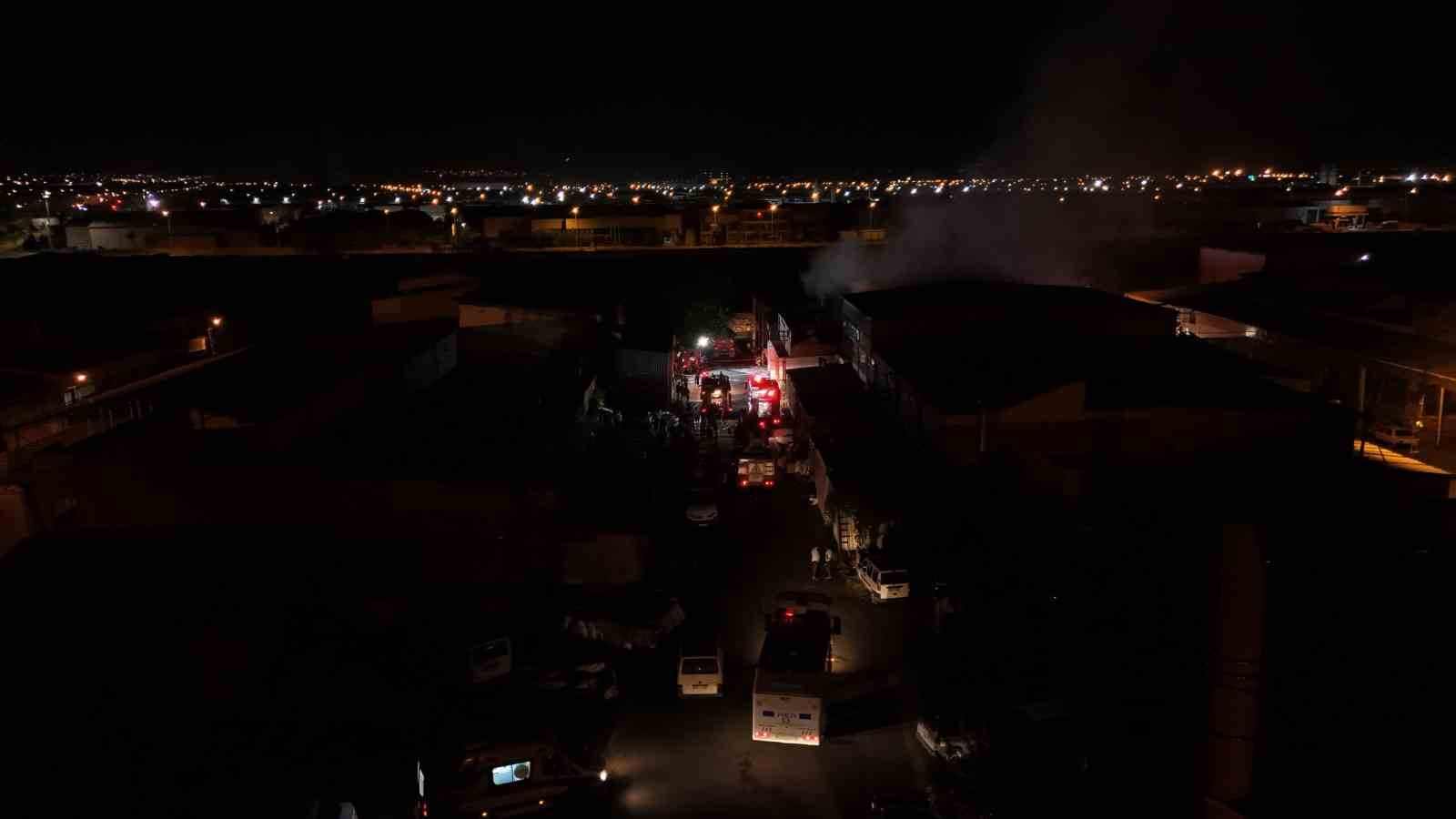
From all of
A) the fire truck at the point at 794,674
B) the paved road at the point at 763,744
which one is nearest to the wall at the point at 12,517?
the paved road at the point at 763,744

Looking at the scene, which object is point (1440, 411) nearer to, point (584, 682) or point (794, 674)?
point (794, 674)

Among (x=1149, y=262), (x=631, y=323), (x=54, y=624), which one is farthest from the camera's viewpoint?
(x=1149, y=262)

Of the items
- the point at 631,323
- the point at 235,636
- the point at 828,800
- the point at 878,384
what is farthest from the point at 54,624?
the point at 631,323

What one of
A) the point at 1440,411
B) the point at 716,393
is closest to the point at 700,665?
the point at 716,393

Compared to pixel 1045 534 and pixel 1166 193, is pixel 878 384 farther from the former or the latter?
pixel 1166 193

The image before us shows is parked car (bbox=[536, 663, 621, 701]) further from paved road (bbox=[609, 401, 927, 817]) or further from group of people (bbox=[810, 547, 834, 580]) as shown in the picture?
group of people (bbox=[810, 547, 834, 580])

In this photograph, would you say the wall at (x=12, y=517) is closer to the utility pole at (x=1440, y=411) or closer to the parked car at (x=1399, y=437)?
the parked car at (x=1399, y=437)

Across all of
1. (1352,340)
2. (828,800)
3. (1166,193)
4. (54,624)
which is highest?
(1166,193)
